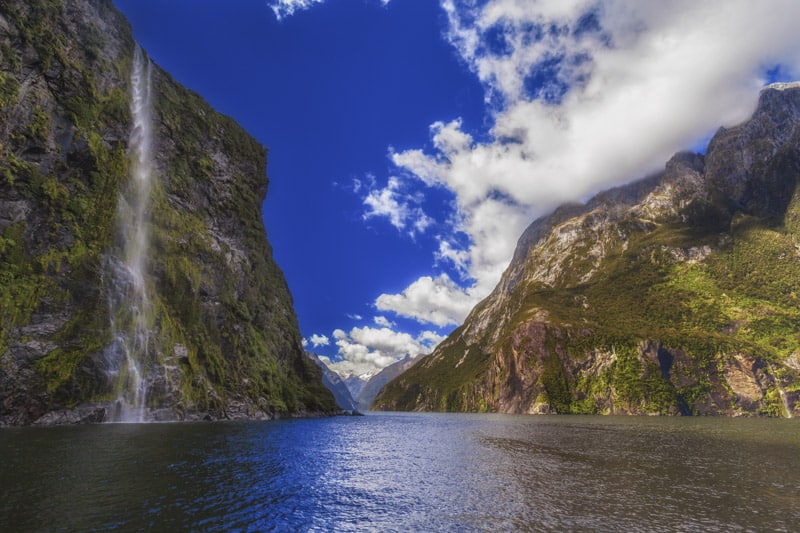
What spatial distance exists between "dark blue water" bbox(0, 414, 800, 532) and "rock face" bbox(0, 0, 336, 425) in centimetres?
2672

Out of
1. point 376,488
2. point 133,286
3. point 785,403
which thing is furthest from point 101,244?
point 785,403

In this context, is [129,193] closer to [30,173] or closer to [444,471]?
[30,173]

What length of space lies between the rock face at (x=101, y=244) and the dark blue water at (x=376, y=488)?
87.7 feet

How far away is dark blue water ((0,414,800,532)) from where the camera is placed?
20594 mm

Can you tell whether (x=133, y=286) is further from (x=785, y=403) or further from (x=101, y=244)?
(x=785, y=403)

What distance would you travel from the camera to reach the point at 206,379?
9569 centimetres

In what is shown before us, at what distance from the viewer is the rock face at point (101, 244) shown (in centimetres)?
6681

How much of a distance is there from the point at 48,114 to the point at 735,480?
117 metres

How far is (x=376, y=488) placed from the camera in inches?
1189

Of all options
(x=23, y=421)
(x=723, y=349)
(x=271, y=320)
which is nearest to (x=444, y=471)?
(x=23, y=421)

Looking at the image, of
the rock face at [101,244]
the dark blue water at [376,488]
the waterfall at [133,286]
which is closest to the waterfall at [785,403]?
the dark blue water at [376,488]

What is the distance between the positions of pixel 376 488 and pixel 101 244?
81425mm

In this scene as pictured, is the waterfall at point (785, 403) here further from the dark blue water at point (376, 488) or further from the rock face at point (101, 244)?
the rock face at point (101, 244)

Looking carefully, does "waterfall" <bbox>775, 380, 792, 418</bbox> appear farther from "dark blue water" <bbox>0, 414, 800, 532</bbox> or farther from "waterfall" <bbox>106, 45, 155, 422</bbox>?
"waterfall" <bbox>106, 45, 155, 422</bbox>
